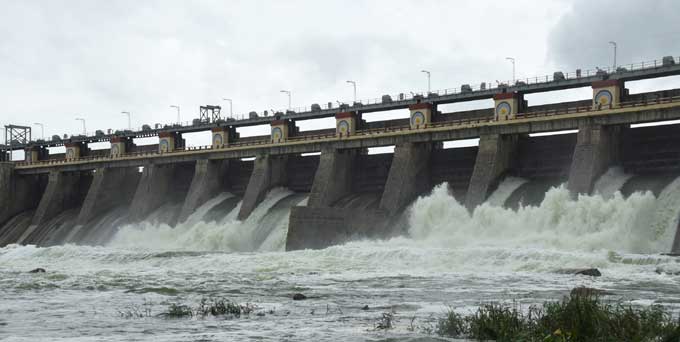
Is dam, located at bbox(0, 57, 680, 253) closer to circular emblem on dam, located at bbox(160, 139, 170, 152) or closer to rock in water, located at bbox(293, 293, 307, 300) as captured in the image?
circular emblem on dam, located at bbox(160, 139, 170, 152)

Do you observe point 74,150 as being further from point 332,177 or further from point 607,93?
Result: point 607,93

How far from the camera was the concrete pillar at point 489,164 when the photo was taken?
43.6 metres

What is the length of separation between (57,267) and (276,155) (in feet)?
66.7

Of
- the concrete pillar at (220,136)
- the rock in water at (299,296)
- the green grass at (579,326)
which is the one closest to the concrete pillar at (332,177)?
the concrete pillar at (220,136)

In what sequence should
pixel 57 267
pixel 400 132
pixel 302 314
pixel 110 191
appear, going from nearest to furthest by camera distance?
pixel 302 314, pixel 57 267, pixel 400 132, pixel 110 191

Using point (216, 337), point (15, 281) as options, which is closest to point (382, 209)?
point (15, 281)

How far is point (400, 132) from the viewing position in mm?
49969

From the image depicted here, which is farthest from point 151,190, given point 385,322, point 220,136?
point 385,322

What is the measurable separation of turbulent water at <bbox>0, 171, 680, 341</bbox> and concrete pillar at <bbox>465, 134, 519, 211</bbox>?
2.32 feet

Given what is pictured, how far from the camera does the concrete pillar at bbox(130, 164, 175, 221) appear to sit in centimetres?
6334

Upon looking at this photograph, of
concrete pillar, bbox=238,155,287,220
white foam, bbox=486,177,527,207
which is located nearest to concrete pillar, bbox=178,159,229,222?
concrete pillar, bbox=238,155,287,220

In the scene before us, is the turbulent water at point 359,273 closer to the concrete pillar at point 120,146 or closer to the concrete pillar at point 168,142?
the concrete pillar at point 168,142

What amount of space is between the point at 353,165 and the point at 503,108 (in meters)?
11.7

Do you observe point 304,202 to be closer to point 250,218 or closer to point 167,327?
point 250,218
